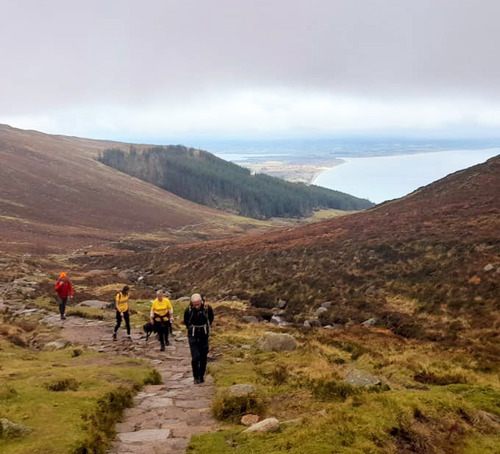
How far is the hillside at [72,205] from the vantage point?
83562mm

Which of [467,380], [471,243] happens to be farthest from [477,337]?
[471,243]

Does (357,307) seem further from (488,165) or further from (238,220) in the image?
(238,220)

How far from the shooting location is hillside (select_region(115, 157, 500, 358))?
25141 millimetres

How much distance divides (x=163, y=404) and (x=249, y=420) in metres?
2.90

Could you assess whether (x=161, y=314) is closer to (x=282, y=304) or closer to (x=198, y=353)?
(x=198, y=353)

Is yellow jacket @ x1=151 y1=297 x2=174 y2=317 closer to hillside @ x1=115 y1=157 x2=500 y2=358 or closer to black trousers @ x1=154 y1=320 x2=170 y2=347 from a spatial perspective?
black trousers @ x1=154 y1=320 x2=170 y2=347

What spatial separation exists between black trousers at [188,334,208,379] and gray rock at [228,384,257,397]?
2095 millimetres

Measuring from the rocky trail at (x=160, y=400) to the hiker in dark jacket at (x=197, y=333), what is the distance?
1.62 feet

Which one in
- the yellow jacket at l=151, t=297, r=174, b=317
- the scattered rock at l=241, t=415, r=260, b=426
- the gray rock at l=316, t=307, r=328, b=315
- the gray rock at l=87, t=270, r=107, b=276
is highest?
the scattered rock at l=241, t=415, r=260, b=426

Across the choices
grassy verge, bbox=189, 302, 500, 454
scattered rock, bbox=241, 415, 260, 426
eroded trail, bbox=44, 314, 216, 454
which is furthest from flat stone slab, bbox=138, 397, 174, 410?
scattered rock, bbox=241, 415, 260, 426

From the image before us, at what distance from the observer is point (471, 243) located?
31891mm

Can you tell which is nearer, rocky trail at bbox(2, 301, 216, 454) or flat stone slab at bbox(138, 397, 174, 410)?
rocky trail at bbox(2, 301, 216, 454)

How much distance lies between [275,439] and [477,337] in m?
16.2

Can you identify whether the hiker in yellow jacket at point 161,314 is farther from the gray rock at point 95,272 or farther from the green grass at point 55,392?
the gray rock at point 95,272
